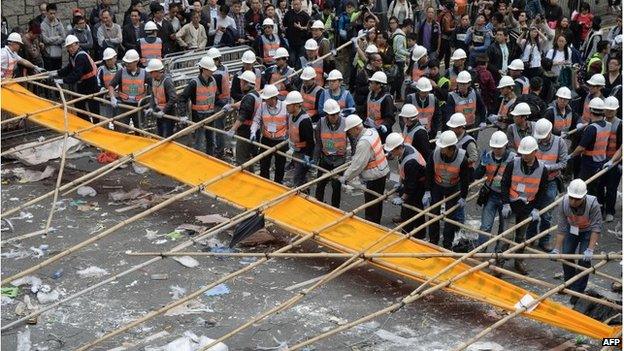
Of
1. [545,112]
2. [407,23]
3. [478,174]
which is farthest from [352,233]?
[407,23]

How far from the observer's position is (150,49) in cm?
1767

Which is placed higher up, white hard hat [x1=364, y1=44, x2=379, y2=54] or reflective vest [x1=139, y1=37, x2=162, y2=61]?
white hard hat [x1=364, y1=44, x2=379, y2=54]

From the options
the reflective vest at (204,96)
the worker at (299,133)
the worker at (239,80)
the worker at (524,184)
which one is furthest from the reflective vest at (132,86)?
the worker at (524,184)

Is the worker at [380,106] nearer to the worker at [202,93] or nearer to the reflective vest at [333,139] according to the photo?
the reflective vest at [333,139]

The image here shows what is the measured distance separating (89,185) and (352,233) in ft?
14.9

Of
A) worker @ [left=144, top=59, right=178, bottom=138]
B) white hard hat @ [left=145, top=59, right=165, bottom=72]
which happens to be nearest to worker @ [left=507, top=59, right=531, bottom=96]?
worker @ [left=144, top=59, right=178, bottom=138]

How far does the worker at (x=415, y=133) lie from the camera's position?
45.0 feet

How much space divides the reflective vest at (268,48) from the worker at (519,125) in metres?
5.57

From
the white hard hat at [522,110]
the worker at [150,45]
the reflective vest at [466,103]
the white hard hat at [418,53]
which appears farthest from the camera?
the worker at [150,45]

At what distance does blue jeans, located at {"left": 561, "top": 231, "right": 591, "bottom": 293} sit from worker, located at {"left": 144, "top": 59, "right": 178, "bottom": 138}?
6277 mm

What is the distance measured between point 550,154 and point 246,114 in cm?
416

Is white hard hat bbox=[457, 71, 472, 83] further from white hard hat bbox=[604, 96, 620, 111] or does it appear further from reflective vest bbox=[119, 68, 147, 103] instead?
reflective vest bbox=[119, 68, 147, 103]

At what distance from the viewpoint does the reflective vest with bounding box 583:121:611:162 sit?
13.9 m

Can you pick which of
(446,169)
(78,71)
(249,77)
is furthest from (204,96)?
(446,169)
